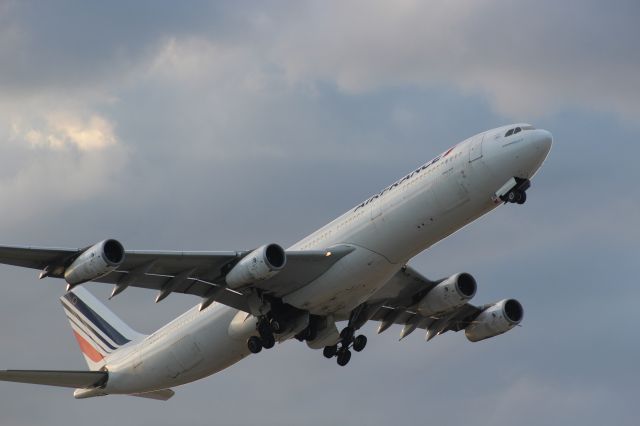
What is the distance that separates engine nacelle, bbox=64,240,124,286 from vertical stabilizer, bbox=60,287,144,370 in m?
15.1

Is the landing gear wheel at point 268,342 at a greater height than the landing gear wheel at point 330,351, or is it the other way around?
the landing gear wheel at point 330,351

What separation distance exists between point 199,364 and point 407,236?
12250mm

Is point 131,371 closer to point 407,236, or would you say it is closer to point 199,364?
point 199,364

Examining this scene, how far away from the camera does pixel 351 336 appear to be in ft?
204

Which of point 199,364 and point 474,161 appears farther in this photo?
point 199,364

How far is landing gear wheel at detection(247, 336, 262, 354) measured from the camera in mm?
58781

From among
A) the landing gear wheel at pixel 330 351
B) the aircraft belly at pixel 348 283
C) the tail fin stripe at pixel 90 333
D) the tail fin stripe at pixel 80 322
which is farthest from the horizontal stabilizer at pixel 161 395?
the aircraft belly at pixel 348 283

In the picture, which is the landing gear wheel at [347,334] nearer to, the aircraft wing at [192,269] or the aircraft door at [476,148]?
the aircraft wing at [192,269]

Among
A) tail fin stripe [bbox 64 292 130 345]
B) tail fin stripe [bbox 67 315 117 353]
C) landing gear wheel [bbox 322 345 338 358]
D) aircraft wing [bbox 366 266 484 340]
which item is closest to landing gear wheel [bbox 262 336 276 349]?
landing gear wheel [bbox 322 345 338 358]

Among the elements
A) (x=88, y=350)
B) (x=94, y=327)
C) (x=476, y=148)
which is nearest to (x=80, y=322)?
(x=94, y=327)

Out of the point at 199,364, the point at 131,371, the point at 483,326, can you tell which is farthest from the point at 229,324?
the point at 483,326

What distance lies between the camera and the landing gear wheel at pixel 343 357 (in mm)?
62475

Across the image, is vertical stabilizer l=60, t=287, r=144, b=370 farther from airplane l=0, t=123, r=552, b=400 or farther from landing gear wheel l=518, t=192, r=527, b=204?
landing gear wheel l=518, t=192, r=527, b=204

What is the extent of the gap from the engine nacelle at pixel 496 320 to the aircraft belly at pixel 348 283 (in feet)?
32.3
